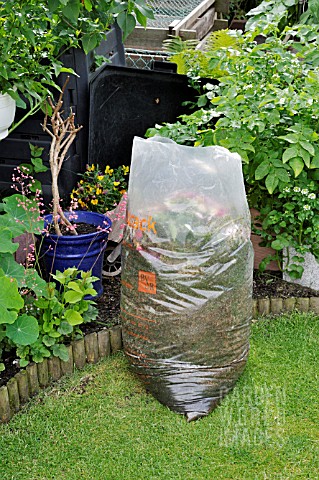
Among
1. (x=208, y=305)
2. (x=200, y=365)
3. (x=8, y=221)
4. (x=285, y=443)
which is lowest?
(x=285, y=443)

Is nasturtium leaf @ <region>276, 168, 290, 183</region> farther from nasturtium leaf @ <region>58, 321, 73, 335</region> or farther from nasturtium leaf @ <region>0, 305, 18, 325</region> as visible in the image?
nasturtium leaf @ <region>0, 305, 18, 325</region>

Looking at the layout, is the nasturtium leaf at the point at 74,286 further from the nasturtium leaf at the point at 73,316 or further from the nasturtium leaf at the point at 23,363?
the nasturtium leaf at the point at 23,363

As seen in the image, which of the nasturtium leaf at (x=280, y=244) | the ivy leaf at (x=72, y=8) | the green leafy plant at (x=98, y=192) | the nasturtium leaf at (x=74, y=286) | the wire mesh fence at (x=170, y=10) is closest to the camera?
the ivy leaf at (x=72, y=8)

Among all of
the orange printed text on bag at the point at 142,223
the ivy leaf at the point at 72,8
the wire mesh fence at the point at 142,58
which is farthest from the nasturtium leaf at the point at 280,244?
the wire mesh fence at the point at 142,58

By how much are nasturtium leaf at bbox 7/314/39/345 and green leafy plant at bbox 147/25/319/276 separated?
4.31ft

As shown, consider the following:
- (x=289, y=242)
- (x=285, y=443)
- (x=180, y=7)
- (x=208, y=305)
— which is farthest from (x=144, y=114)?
(x=180, y=7)

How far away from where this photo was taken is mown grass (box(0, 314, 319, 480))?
2715mm

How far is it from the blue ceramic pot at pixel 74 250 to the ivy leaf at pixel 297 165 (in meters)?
0.99

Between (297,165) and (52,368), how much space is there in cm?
152

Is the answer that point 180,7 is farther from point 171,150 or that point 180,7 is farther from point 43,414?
point 43,414

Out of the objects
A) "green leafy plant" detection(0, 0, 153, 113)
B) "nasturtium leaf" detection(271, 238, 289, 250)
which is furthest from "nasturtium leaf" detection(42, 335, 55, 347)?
"nasturtium leaf" detection(271, 238, 289, 250)

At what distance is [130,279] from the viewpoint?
9.85 feet

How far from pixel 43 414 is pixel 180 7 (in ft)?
17.3

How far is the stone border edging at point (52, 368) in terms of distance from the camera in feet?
9.78
